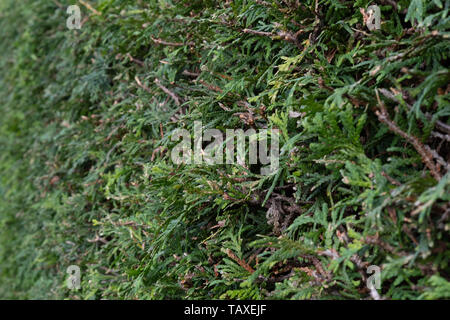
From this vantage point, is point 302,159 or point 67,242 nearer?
point 302,159

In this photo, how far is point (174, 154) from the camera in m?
1.86

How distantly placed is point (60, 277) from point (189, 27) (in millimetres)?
1921

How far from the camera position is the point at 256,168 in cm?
164

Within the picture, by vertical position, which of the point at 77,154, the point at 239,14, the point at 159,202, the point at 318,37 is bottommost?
the point at 159,202

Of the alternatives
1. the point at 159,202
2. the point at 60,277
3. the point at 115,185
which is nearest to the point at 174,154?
the point at 159,202
